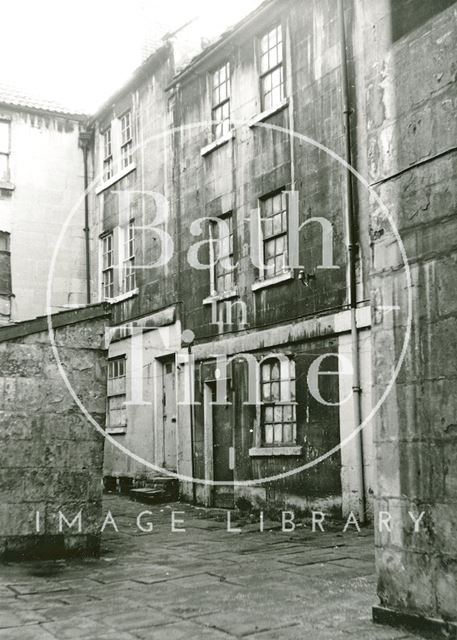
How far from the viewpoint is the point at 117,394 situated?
1872cm

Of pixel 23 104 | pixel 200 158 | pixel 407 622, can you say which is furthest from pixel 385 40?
pixel 23 104

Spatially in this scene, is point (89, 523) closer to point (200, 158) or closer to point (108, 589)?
point (108, 589)

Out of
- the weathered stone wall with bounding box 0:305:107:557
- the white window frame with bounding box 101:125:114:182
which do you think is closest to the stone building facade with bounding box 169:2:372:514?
the white window frame with bounding box 101:125:114:182

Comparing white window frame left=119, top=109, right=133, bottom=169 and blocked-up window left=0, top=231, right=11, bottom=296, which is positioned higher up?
white window frame left=119, top=109, right=133, bottom=169

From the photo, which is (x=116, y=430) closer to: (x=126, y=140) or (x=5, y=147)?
(x=126, y=140)

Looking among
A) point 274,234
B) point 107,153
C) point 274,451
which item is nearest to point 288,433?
point 274,451

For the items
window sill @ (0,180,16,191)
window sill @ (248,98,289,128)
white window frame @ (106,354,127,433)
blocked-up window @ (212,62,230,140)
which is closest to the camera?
window sill @ (248,98,289,128)

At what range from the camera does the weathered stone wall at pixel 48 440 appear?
29.4 feet

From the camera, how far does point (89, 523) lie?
9.32 metres

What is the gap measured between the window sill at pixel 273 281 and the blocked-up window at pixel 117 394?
19.1 ft

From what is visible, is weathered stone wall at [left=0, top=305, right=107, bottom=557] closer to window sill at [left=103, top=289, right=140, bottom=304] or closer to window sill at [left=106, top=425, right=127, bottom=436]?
window sill at [left=103, top=289, right=140, bottom=304]

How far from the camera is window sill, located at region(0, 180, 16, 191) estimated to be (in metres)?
20.2

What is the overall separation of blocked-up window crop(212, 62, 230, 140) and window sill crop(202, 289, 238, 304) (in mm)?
3231

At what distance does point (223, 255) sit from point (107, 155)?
23.0 feet
